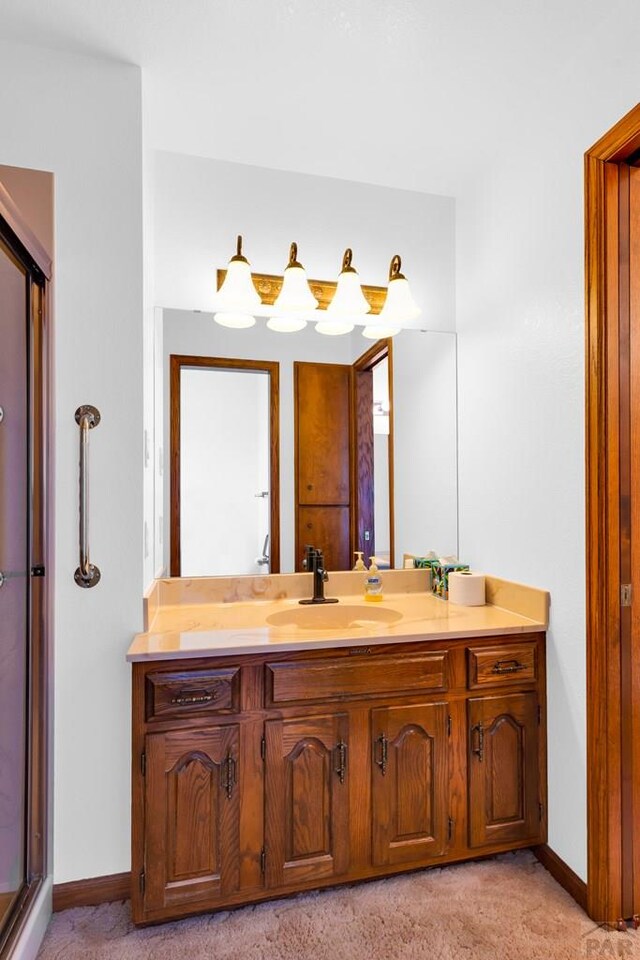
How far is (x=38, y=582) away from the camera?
1.63m

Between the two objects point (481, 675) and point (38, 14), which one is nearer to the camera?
point (38, 14)

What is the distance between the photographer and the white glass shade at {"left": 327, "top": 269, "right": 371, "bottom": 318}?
7.36 ft

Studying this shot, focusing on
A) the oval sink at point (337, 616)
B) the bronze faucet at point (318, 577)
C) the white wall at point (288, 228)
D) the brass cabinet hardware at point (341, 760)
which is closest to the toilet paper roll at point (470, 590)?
the oval sink at point (337, 616)

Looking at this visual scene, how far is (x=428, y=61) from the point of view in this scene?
1726 mm

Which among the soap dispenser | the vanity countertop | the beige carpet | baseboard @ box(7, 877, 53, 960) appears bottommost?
the beige carpet

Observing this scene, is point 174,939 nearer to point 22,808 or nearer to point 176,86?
point 22,808

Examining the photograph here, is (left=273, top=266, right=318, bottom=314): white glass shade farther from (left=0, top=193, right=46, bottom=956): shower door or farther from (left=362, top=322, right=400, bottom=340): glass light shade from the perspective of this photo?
(left=0, top=193, right=46, bottom=956): shower door

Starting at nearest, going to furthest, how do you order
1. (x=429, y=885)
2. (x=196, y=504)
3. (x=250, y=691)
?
1. (x=250, y=691)
2. (x=429, y=885)
3. (x=196, y=504)

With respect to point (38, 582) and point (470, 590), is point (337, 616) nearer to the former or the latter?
point (470, 590)

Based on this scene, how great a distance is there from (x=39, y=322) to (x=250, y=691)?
1267 mm

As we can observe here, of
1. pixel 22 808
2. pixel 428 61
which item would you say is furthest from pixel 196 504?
pixel 428 61

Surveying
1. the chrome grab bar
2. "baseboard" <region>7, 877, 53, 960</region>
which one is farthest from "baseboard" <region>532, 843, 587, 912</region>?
the chrome grab bar

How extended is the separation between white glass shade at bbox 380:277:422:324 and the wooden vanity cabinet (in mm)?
1334

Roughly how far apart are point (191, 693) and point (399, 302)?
1.69m
